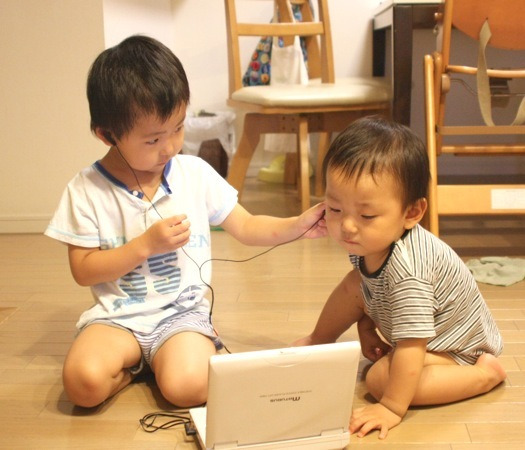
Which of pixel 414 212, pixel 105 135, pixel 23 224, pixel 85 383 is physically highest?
pixel 105 135

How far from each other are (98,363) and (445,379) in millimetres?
526

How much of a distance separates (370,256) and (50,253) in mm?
1237

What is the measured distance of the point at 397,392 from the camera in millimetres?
1080

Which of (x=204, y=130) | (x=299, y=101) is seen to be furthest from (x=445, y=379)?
(x=204, y=130)

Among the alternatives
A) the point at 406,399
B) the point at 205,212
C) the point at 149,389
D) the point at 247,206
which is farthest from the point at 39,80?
the point at 406,399

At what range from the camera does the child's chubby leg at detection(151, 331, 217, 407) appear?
1.14 m

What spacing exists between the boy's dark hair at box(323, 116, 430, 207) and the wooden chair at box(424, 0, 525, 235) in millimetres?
801

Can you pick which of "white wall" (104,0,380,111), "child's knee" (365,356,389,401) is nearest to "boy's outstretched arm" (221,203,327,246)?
"child's knee" (365,356,389,401)

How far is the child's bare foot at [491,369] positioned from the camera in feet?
3.86

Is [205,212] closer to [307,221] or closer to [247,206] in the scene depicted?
[307,221]

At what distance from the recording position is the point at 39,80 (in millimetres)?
2246

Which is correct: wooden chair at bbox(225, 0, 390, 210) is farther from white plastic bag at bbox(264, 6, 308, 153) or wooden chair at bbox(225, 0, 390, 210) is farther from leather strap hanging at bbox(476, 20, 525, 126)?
leather strap hanging at bbox(476, 20, 525, 126)

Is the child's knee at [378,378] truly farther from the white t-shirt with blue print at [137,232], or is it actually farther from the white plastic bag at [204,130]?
the white plastic bag at [204,130]

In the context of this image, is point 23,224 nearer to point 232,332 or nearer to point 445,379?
point 232,332
